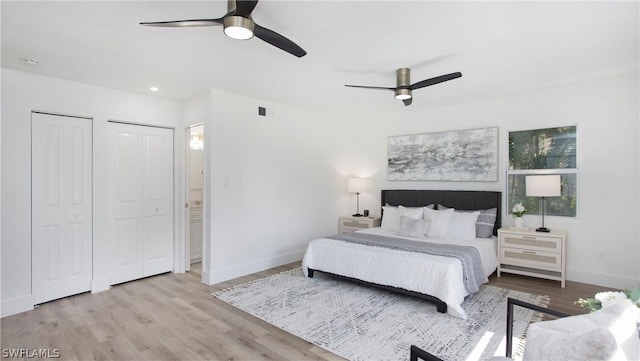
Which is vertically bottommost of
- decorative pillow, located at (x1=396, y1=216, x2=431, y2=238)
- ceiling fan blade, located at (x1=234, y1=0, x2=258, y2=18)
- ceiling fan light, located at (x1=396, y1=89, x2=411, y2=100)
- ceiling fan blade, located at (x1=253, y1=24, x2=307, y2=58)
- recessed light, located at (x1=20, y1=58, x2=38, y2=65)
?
decorative pillow, located at (x1=396, y1=216, x2=431, y2=238)

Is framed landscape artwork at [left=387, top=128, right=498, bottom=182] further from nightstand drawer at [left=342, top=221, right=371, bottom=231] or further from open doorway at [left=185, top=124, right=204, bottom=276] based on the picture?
open doorway at [left=185, top=124, right=204, bottom=276]

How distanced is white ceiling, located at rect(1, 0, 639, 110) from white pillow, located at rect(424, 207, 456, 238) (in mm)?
1723

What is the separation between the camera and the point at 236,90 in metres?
4.25

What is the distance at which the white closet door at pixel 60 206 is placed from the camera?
3.50 m

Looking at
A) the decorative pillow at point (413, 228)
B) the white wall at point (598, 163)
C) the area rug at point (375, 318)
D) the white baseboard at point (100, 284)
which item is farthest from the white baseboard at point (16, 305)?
the white wall at point (598, 163)

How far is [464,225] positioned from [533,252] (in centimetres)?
84

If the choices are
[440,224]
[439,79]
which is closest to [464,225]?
[440,224]

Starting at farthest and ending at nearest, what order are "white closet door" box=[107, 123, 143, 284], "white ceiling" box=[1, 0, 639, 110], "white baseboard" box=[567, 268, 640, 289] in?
1. "white closet door" box=[107, 123, 143, 284]
2. "white baseboard" box=[567, 268, 640, 289]
3. "white ceiling" box=[1, 0, 639, 110]

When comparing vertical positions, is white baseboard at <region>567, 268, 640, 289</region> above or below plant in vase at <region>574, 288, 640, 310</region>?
below

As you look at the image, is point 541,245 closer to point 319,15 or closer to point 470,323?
point 470,323

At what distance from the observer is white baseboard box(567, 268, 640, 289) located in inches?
148

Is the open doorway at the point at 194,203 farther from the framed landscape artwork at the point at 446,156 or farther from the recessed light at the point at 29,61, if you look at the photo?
the framed landscape artwork at the point at 446,156

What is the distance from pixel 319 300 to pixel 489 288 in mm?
2048

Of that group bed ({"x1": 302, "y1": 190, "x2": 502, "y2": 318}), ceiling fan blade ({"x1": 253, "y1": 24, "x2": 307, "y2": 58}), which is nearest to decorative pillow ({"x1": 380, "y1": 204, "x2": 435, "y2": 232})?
bed ({"x1": 302, "y1": 190, "x2": 502, "y2": 318})
